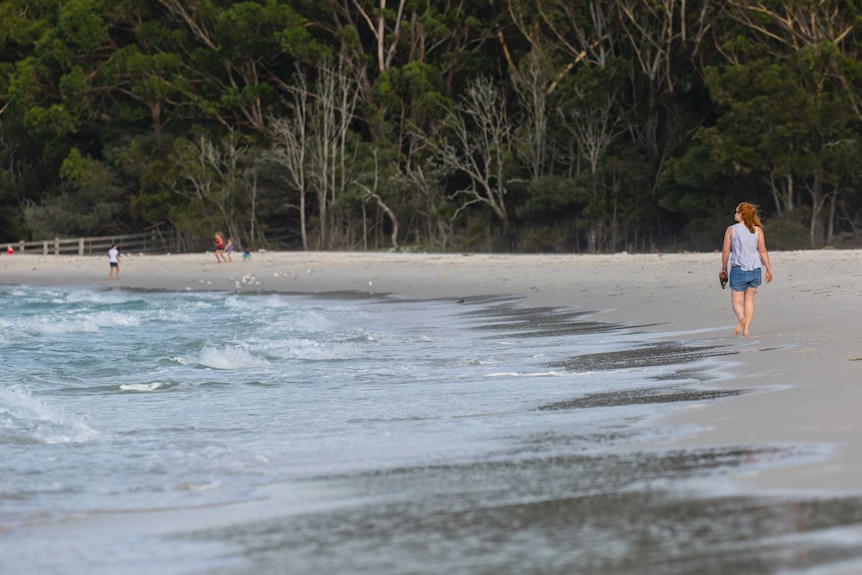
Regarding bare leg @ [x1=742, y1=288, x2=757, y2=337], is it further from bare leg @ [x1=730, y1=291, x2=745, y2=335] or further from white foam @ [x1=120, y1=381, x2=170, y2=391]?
white foam @ [x1=120, y1=381, x2=170, y2=391]

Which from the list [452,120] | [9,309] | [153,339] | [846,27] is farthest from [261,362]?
[452,120]

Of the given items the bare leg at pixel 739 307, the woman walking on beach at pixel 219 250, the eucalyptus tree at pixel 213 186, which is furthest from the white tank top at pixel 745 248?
the eucalyptus tree at pixel 213 186

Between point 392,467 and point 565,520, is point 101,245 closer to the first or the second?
point 392,467

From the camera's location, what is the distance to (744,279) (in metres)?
12.0

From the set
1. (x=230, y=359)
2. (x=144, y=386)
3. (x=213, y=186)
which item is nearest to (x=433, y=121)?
(x=213, y=186)

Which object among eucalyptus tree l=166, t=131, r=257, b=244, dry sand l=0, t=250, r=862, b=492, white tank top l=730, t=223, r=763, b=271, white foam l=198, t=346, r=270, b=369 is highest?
eucalyptus tree l=166, t=131, r=257, b=244

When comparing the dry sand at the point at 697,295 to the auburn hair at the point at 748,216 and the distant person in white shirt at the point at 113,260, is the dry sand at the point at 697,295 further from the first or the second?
the auburn hair at the point at 748,216

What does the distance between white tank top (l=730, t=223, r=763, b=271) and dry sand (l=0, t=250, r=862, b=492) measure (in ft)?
2.30

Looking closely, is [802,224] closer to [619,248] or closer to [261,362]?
[619,248]

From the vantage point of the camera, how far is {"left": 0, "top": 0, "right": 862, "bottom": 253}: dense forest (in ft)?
119

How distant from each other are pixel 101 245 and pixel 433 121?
15.3m

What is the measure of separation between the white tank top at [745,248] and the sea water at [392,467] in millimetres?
832


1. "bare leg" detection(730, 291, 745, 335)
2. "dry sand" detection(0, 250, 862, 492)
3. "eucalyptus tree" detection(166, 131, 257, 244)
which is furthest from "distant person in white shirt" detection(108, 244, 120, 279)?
"bare leg" detection(730, 291, 745, 335)

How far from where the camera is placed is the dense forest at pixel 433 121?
3641 cm
